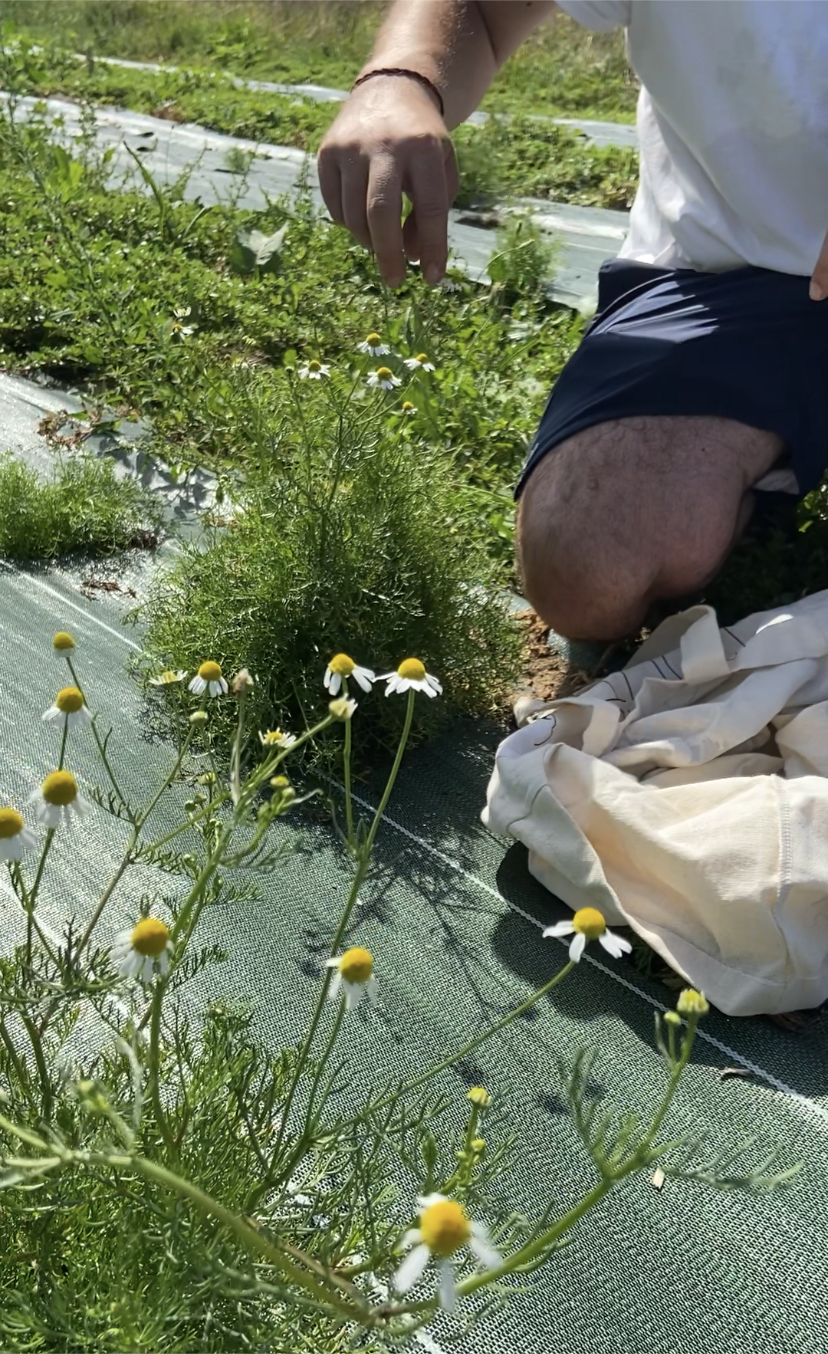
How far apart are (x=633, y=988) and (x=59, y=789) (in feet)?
2.84

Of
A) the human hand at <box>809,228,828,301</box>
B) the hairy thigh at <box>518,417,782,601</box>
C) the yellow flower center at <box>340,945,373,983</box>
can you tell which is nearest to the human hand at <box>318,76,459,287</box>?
the hairy thigh at <box>518,417,782,601</box>

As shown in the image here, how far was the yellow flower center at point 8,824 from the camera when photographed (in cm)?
84

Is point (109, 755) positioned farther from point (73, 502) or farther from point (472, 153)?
point (472, 153)

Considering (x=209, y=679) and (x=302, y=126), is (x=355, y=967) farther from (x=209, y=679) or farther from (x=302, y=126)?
(x=302, y=126)

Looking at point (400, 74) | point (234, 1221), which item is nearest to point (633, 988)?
point (234, 1221)

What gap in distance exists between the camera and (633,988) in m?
1.46

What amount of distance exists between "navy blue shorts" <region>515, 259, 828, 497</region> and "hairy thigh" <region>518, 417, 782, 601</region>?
0.04 meters

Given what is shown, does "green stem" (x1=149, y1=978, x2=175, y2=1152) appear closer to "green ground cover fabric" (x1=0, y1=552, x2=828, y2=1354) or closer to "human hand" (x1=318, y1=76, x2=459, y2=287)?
"green ground cover fabric" (x1=0, y1=552, x2=828, y2=1354)

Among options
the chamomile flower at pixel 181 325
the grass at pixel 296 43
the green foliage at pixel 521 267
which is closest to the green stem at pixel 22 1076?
the chamomile flower at pixel 181 325

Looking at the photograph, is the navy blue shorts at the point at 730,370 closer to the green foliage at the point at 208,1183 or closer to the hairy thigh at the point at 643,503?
the hairy thigh at the point at 643,503

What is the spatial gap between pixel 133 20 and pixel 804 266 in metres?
10.2

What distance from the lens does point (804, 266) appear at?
2.10 meters

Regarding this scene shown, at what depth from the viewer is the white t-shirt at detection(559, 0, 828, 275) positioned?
2025 millimetres

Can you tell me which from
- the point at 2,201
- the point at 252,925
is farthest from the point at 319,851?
the point at 2,201
